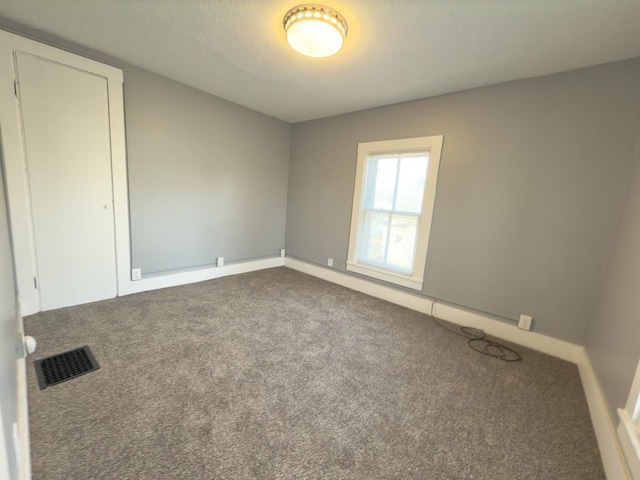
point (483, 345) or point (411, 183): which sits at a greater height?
point (411, 183)

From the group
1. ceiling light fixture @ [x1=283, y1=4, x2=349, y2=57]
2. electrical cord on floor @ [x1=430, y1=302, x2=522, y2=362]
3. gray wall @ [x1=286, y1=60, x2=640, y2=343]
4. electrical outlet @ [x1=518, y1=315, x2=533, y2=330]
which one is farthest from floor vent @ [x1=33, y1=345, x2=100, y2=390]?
electrical outlet @ [x1=518, y1=315, x2=533, y2=330]

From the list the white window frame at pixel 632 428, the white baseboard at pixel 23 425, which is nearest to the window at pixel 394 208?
the white window frame at pixel 632 428

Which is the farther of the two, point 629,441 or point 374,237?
point 374,237

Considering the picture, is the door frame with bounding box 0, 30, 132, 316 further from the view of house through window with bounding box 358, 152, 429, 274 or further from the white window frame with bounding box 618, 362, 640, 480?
the white window frame with bounding box 618, 362, 640, 480

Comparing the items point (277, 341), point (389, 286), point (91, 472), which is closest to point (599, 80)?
point (389, 286)

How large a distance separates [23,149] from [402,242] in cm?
365

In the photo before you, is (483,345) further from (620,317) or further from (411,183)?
(411,183)

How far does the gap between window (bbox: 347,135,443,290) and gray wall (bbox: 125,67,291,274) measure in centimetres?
147

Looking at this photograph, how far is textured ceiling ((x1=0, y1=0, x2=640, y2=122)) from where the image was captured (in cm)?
153

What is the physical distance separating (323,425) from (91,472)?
1009 millimetres

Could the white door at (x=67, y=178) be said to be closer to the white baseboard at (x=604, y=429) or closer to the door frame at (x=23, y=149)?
the door frame at (x=23, y=149)

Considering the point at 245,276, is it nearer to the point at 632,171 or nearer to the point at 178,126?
the point at 178,126

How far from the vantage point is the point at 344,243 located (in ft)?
11.7

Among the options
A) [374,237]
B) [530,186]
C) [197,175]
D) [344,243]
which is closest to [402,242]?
[374,237]
